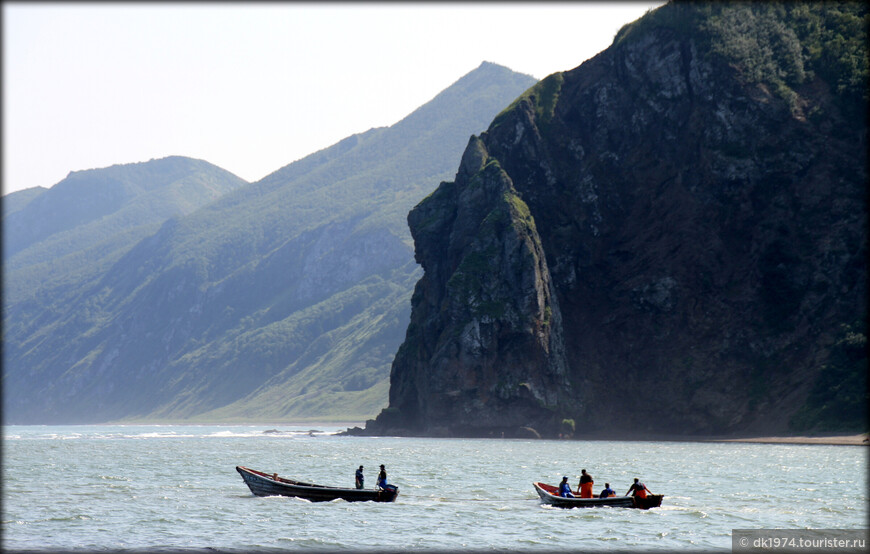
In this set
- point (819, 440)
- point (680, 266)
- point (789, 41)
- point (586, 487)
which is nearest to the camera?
point (586, 487)

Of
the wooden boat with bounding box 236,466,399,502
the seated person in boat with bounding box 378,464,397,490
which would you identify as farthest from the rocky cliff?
the wooden boat with bounding box 236,466,399,502

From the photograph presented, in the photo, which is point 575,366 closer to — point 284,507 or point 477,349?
point 477,349

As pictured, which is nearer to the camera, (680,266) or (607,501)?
(607,501)

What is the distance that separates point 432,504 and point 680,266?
122 metres

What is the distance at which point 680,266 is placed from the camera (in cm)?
17950

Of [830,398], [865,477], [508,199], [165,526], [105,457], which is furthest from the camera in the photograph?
[508,199]

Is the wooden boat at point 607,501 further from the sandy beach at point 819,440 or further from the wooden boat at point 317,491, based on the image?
the sandy beach at point 819,440

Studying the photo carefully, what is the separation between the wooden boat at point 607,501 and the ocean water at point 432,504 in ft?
2.32

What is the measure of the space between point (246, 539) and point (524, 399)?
121m

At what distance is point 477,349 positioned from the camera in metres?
172

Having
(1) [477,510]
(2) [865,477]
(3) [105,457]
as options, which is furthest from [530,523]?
(3) [105,457]

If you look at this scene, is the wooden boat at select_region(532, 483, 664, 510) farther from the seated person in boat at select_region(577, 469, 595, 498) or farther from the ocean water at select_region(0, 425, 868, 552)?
the ocean water at select_region(0, 425, 868, 552)

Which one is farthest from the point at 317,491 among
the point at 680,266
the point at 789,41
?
the point at 789,41

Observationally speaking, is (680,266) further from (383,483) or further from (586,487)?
(383,483)
